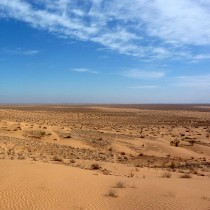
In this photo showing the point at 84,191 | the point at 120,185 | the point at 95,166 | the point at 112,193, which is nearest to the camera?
the point at 112,193

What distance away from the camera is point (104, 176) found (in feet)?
45.2

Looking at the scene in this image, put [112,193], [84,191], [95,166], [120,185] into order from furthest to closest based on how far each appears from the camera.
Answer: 1. [95,166]
2. [120,185]
3. [84,191]
4. [112,193]

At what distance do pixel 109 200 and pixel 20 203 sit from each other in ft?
8.59

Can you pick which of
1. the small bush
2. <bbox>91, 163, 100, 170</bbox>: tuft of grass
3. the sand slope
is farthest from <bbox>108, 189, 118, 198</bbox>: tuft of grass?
<bbox>91, 163, 100, 170</bbox>: tuft of grass

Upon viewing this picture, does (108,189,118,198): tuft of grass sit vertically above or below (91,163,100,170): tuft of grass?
above

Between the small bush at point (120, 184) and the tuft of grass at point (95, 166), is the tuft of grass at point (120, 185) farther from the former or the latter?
the tuft of grass at point (95, 166)

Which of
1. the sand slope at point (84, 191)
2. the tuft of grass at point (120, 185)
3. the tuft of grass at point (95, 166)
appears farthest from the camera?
the tuft of grass at point (95, 166)

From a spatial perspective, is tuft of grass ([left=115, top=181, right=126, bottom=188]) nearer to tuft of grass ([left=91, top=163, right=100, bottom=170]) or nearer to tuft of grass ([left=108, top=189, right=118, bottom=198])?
tuft of grass ([left=108, top=189, right=118, bottom=198])

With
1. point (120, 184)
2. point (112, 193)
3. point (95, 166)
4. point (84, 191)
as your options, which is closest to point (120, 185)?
point (120, 184)

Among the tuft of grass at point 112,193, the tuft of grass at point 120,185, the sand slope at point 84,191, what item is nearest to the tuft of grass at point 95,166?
the sand slope at point 84,191

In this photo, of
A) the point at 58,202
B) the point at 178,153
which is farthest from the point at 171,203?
the point at 178,153

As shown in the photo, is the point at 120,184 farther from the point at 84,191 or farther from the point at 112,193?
the point at 84,191

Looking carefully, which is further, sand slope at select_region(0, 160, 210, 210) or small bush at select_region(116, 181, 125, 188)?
small bush at select_region(116, 181, 125, 188)

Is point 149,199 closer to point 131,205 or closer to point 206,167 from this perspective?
point 131,205
